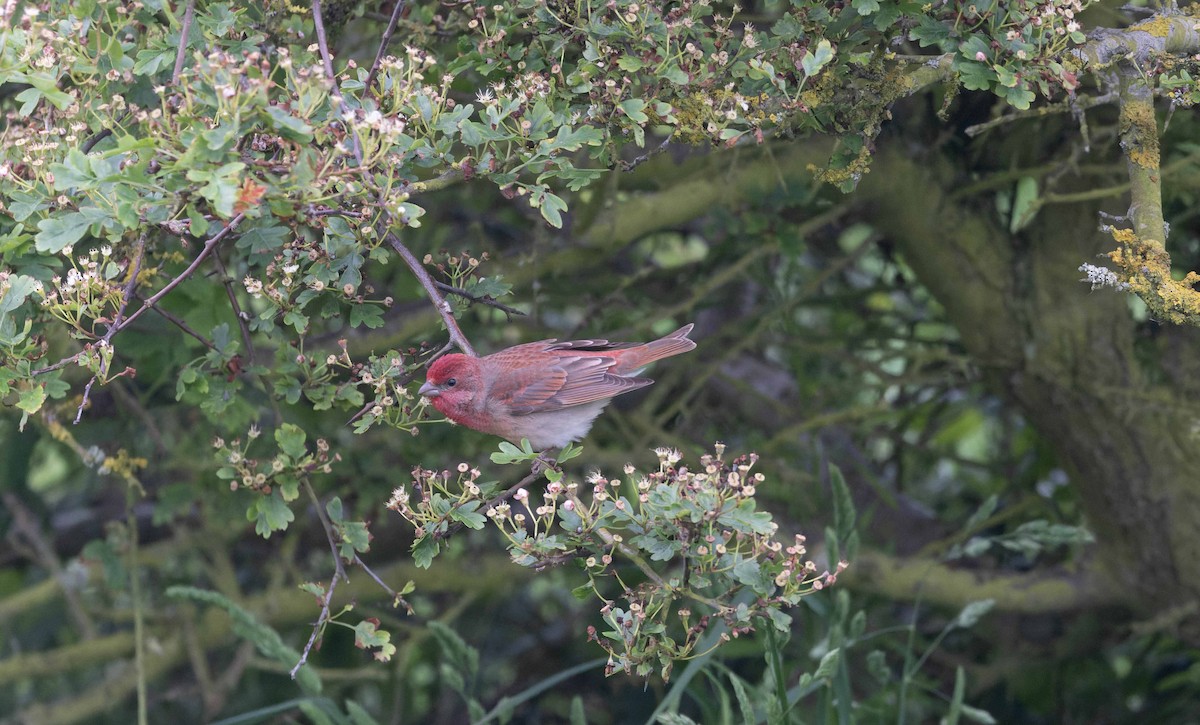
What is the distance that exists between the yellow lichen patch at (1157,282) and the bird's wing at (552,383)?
126cm

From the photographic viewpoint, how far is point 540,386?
321 centimetres

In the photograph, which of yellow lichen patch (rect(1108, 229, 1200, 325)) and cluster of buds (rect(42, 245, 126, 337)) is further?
yellow lichen patch (rect(1108, 229, 1200, 325))

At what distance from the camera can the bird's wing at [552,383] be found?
→ 3.18 meters

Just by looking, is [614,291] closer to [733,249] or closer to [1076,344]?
[733,249]

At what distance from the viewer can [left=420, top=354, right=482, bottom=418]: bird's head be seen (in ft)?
9.64

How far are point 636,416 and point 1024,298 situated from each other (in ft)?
4.43

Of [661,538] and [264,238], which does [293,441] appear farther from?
[661,538]

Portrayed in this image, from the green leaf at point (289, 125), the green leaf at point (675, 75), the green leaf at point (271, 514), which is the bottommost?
the green leaf at point (271, 514)

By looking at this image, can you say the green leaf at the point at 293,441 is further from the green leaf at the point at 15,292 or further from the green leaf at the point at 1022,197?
the green leaf at the point at 1022,197

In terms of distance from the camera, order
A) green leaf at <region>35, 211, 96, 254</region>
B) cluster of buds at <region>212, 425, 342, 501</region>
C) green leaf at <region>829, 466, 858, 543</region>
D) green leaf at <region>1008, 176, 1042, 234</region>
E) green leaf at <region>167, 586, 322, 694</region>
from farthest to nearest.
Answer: green leaf at <region>1008, 176, 1042, 234</region>, green leaf at <region>829, 466, 858, 543</region>, green leaf at <region>167, 586, 322, 694</region>, cluster of buds at <region>212, 425, 342, 501</region>, green leaf at <region>35, 211, 96, 254</region>

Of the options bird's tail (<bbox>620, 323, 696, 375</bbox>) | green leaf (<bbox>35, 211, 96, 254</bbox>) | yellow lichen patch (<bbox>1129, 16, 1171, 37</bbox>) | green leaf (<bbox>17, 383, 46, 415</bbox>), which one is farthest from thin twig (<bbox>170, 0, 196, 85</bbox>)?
yellow lichen patch (<bbox>1129, 16, 1171, 37</bbox>)

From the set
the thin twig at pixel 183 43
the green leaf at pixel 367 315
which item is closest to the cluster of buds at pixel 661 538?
the green leaf at pixel 367 315

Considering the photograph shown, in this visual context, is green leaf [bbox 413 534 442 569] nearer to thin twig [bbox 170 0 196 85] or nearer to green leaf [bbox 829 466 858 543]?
thin twig [bbox 170 0 196 85]

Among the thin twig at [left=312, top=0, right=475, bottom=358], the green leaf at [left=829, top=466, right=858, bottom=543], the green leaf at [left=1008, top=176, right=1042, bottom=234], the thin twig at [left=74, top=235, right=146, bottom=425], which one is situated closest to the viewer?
the thin twig at [left=74, top=235, right=146, bottom=425]
